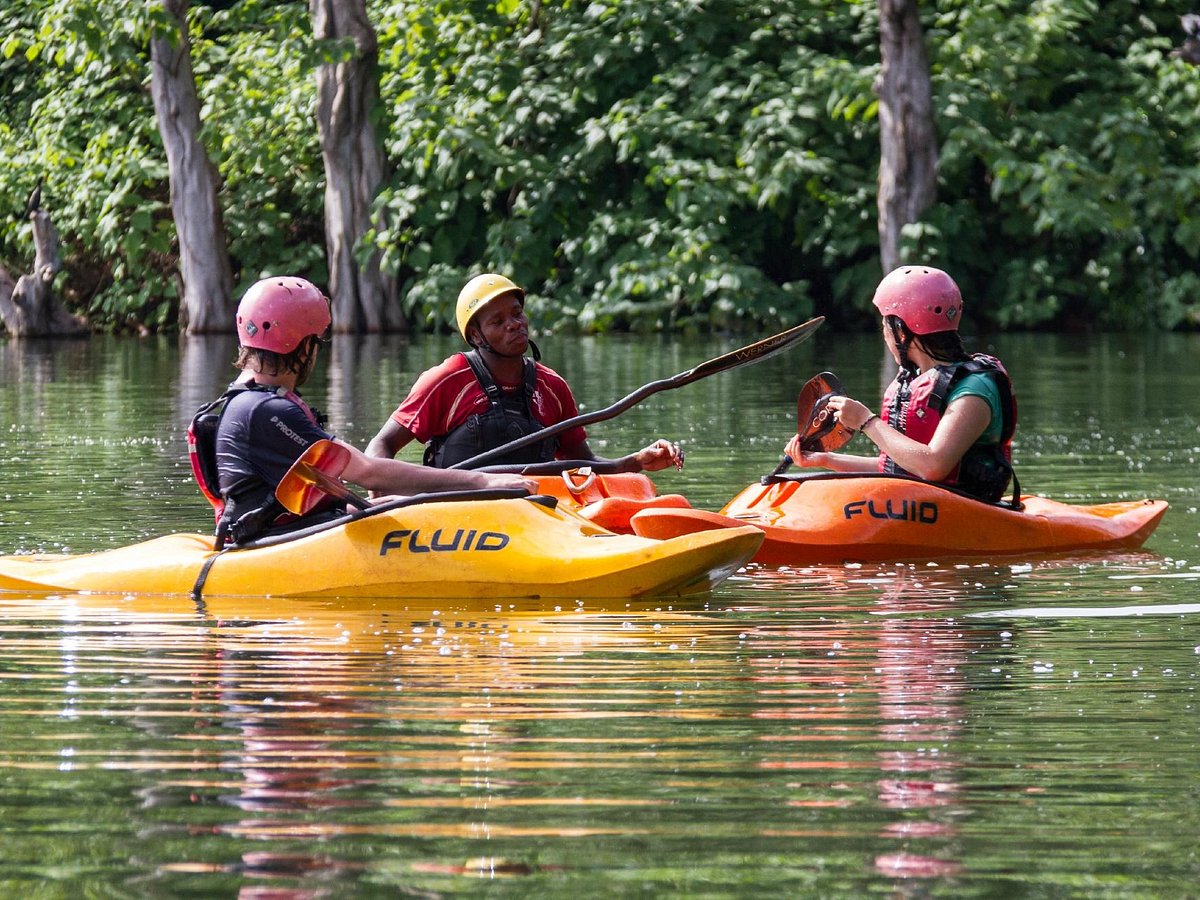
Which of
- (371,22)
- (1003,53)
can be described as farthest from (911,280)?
(371,22)

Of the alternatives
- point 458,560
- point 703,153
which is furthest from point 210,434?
point 703,153

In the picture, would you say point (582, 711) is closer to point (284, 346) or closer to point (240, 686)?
point (240, 686)

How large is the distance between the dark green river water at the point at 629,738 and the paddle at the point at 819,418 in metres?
0.59

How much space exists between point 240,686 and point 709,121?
23.9 meters

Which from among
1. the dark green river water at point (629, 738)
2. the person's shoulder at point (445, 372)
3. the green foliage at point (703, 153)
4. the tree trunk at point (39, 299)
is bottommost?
the dark green river water at point (629, 738)

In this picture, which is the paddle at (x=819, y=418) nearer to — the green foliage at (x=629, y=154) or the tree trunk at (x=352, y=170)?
the green foliage at (x=629, y=154)

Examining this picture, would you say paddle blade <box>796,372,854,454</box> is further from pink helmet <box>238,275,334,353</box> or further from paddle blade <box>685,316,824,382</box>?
pink helmet <box>238,275,334,353</box>

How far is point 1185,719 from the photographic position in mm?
5359

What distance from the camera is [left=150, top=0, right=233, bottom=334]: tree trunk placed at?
3073 centimetres

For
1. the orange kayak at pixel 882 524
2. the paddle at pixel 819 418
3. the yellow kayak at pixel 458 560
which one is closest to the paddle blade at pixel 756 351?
the paddle at pixel 819 418

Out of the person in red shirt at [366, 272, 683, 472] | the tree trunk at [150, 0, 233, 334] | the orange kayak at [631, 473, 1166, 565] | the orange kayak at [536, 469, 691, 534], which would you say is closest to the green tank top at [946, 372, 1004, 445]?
the orange kayak at [631, 473, 1166, 565]

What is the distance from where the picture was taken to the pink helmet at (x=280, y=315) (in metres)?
7.11

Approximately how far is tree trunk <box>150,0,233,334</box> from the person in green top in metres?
22.7

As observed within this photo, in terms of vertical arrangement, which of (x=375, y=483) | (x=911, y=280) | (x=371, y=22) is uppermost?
(x=371, y=22)
